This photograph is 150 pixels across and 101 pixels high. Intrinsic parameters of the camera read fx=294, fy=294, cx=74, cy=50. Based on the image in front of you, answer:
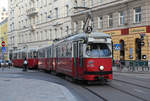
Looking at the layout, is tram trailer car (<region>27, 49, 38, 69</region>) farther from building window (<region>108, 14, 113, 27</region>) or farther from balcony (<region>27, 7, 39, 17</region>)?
balcony (<region>27, 7, 39, 17</region>)

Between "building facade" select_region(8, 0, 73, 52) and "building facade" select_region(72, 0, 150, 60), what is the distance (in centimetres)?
1036

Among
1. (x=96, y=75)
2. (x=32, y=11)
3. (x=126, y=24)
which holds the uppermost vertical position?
(x=32, y=11)

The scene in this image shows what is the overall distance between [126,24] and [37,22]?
108 ft

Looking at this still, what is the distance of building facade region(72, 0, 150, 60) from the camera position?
1385 inches

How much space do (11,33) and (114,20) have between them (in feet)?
167

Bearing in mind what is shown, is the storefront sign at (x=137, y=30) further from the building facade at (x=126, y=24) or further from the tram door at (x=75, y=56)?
the tram door at (x=75, y=56)

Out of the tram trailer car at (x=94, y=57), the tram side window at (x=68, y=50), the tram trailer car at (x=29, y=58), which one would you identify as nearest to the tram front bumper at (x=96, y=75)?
the tram trailer car at (x=94, y=57)

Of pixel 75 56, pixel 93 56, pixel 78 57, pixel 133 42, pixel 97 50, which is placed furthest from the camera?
pixel 133 42

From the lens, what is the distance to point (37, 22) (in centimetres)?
6719

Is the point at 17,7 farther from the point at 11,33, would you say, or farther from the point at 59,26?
the point at 59,26

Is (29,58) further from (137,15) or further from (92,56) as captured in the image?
(92,56)

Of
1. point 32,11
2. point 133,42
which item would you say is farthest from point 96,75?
point 32,11

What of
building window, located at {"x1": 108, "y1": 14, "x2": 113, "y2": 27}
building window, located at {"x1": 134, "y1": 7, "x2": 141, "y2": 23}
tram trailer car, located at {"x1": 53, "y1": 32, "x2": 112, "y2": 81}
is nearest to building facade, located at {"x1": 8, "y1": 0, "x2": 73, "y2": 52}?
building window, located at {"x1": 108, "y1": 14, "x2": 113, "y2": 27}

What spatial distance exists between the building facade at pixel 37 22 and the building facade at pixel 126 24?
34.0 feet
